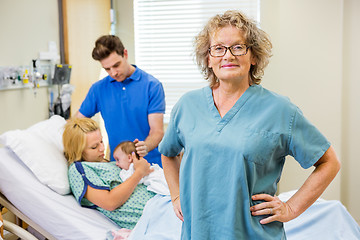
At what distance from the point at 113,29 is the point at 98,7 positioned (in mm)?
288

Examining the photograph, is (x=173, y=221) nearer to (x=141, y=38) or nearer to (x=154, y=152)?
(x=154, y=152)

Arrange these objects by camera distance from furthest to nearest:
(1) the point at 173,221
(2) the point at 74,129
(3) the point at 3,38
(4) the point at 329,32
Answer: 1. (4) the point at 329,32
2. (3) the point at 3,38
3. (2) the point at 74,129
4. (1) the point at 173,221

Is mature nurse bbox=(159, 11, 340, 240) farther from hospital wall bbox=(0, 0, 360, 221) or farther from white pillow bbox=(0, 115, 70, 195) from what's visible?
hospital wall bbox=(0, 0, 360, 221)

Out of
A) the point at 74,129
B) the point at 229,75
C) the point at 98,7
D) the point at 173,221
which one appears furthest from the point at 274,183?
the point at 98,7

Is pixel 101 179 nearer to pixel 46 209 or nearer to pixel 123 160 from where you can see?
pixel 123 160

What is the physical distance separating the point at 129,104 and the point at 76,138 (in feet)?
1.57

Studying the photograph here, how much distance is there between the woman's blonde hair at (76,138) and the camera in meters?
1.95

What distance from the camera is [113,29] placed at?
11.6ft

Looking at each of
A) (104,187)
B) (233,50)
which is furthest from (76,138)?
(233,50)

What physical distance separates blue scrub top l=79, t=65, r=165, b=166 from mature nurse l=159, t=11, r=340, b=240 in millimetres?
1186

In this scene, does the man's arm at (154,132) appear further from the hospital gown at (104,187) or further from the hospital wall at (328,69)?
the hospital wall at (328,69)

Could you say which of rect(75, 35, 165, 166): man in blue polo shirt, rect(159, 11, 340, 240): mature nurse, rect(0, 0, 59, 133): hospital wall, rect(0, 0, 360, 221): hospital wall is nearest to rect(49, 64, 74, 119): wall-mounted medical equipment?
rect(0, 0, 59, 133): hospital wall

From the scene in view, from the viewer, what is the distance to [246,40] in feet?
3.57

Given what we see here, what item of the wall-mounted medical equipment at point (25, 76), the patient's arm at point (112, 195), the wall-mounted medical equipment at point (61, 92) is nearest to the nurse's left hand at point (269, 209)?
the patient's arm at point (112, 195)
